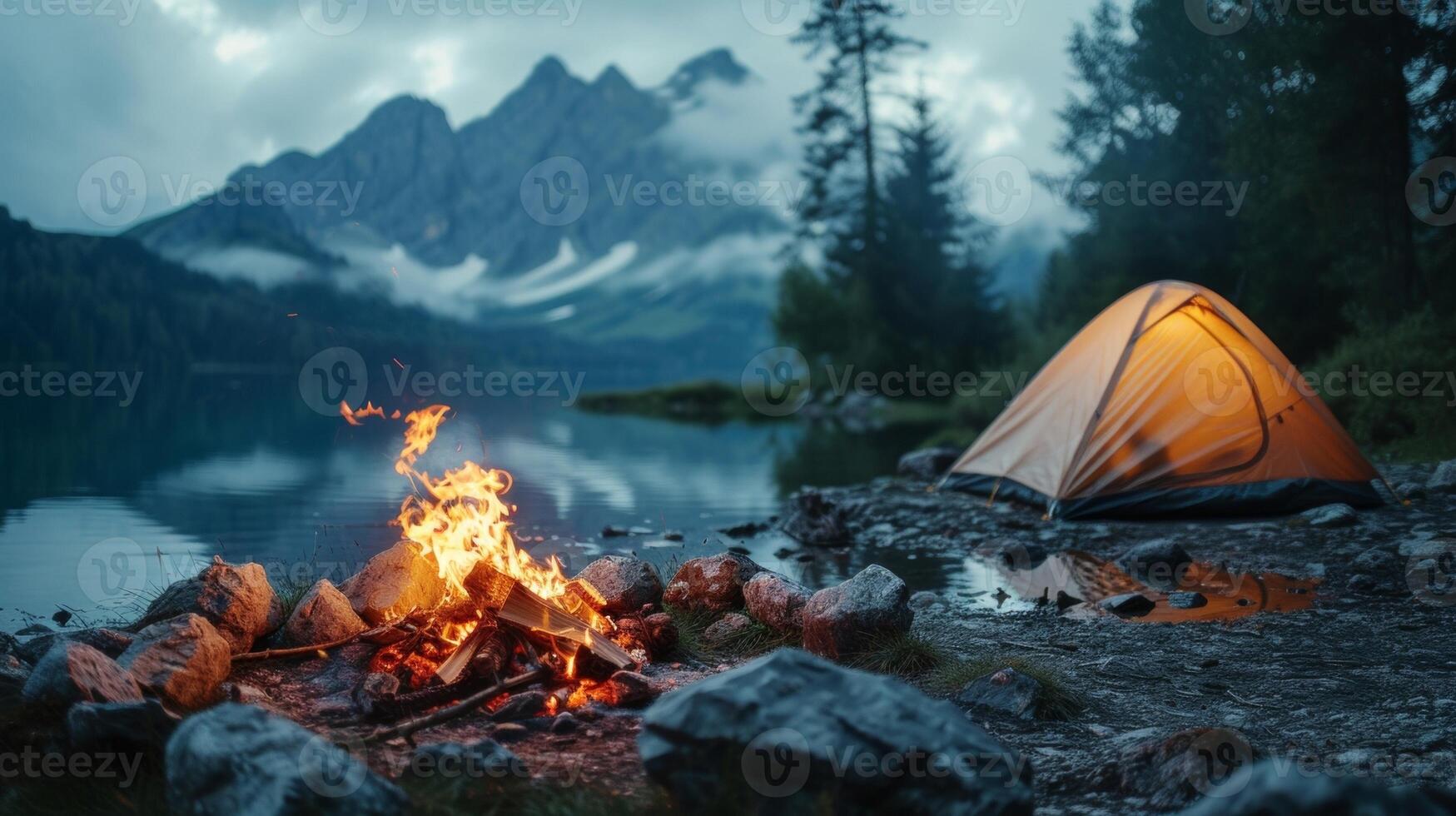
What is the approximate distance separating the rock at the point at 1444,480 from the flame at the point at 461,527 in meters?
12.7

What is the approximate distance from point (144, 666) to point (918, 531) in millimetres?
10475

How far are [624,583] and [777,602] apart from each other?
130 cm

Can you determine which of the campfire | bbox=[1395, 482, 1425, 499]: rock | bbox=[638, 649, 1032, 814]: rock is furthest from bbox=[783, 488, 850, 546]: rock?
bbox=[638, 649, 1032, 814]: rock

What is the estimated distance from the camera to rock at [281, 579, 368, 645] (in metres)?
6.88

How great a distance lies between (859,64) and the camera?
44.2 m

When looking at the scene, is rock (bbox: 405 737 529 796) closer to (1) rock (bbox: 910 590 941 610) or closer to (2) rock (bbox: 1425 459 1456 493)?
(1) rock (bbox: 910 590 941 610)

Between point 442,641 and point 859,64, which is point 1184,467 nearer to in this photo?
point 442,641

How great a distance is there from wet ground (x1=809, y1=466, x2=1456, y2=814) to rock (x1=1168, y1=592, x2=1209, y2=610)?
0.13 m

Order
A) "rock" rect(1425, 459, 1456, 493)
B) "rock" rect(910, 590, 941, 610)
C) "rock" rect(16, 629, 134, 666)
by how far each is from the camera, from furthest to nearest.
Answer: "rock" rect(1425, 459, 1456, 493)
"rock" rect(910, 590, 941, 610)
"rock" rect(16, 629, 134, 666)

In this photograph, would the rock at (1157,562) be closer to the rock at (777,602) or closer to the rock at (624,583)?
the rock at (777,602)

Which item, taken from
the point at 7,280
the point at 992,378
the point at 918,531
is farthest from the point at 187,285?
the point at 918,531

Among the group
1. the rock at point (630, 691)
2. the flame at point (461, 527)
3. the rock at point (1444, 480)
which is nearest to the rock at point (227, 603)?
the flame at point (461, 527)

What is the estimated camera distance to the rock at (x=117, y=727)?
15.2 feet

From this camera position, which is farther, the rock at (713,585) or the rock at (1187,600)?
the rock at (1187,600)
